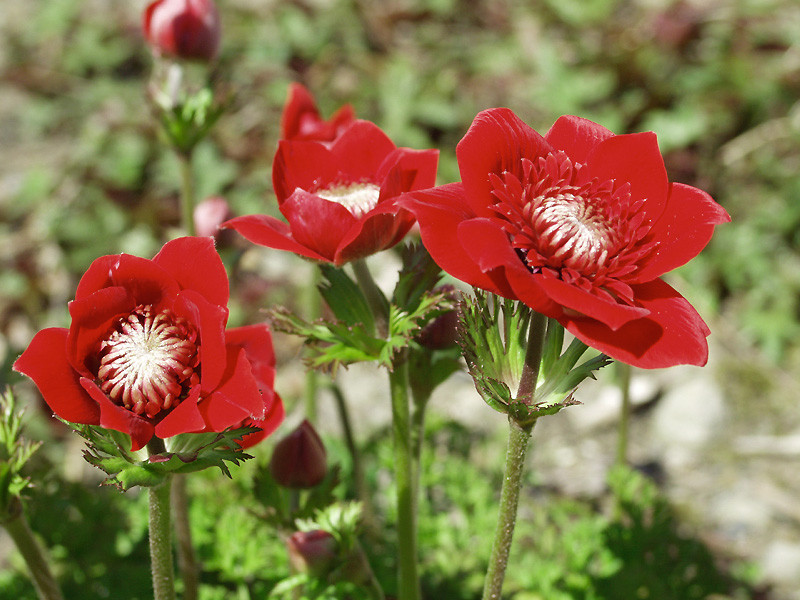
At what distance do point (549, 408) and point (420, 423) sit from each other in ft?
1.88

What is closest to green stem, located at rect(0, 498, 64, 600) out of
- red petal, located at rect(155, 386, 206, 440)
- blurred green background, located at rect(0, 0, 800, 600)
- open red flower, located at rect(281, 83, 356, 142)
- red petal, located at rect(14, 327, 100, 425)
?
red petal, located at rect(14, 327, 100, 425)

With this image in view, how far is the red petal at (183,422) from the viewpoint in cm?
99

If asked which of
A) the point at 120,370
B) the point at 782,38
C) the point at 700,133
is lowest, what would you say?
the point at 120,370

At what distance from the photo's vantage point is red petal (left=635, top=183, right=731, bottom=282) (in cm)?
103

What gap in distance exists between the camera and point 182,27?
6.77 feet

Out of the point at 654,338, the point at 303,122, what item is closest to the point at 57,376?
the point at 654,338

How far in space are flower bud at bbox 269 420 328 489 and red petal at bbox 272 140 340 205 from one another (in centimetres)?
51

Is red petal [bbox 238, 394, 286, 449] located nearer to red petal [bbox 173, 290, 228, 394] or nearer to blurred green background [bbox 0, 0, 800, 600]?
red petal [bbox 173, 290, 228, 394]

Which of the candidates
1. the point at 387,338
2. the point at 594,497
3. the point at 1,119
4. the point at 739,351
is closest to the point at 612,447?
the point at 594,497

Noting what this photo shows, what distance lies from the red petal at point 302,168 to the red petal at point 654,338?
1.89ft

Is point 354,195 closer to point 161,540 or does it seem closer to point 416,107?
point 161,540

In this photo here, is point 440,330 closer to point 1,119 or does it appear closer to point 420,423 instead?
point 420,423

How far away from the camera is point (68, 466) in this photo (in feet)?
10.3

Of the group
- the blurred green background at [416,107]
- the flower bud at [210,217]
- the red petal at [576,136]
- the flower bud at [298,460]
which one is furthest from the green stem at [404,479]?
the blurred green background at [416,107]
